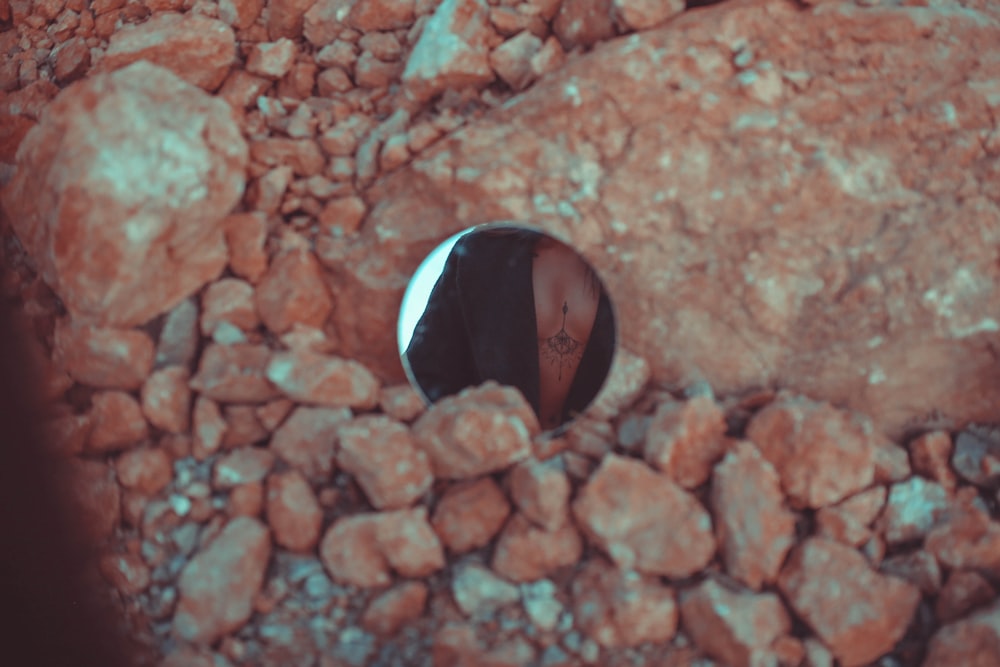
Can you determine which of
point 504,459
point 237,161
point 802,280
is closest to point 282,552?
point 504,459

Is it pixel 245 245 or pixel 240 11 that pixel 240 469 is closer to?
pixel 245 245

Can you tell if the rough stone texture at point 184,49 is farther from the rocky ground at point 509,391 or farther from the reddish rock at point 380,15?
the reddish rock at point 380,15

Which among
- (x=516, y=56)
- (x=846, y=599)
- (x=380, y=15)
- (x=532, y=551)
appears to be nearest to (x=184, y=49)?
(x=380, y=15)

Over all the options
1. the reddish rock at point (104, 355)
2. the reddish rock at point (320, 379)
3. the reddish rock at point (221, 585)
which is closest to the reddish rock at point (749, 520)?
the reddish rock at point (320, 379)

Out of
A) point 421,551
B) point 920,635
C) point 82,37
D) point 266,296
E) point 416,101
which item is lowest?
point 920,635

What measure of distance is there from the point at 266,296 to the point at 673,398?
664mm

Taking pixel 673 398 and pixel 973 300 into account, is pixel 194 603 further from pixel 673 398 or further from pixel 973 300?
pixel 973 300

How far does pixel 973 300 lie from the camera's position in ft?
3.88

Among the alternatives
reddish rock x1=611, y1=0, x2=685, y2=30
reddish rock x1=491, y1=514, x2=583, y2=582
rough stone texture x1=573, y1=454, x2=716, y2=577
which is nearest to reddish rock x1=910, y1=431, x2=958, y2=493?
rough stone texture x1=573, y1=454, x2=716, y2=577

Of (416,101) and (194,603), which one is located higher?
(416,101)

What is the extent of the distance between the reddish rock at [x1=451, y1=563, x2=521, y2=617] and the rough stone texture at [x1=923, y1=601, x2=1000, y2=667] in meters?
0.57

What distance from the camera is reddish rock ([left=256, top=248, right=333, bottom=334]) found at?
118 cm

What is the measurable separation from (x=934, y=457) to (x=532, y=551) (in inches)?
25.5

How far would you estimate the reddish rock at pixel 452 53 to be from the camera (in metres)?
1.23
